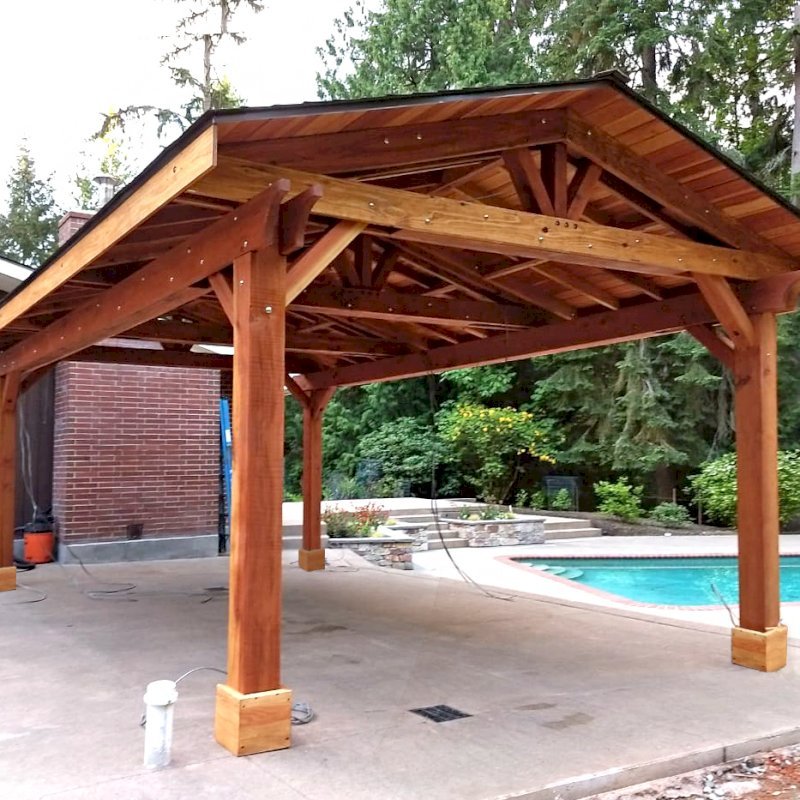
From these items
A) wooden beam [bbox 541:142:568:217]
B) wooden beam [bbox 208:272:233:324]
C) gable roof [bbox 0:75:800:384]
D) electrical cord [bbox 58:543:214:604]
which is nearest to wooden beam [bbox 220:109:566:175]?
gable roof [bbox 0:75:800:384]

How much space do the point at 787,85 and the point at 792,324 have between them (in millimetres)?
6714

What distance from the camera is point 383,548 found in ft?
41.4

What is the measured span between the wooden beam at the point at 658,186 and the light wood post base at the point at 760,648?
103 inches

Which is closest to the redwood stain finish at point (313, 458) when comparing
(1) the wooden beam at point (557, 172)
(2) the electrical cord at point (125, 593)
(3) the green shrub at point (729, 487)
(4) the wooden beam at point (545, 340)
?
(4) the wooden beam at point (545, 340)

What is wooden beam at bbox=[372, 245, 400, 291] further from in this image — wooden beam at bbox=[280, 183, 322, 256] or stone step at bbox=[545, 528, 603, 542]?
stone step at bbox=[545, 528, 603, 542]

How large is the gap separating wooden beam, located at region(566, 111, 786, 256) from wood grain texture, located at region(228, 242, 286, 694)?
2.14 m

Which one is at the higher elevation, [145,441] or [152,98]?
[152,98]

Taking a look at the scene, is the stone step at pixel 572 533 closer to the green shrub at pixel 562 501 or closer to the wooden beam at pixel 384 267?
the green shrub at pixel 562 501

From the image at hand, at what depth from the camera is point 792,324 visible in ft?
56.7

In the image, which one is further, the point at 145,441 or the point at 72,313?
the point at 145,441

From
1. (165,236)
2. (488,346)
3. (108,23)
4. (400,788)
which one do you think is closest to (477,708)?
(400,788)

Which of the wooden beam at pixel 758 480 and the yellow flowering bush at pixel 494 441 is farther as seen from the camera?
the yellow flowering bush at pixel 494 441

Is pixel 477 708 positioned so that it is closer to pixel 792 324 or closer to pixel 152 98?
pixel 792 324

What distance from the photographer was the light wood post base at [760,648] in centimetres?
551
